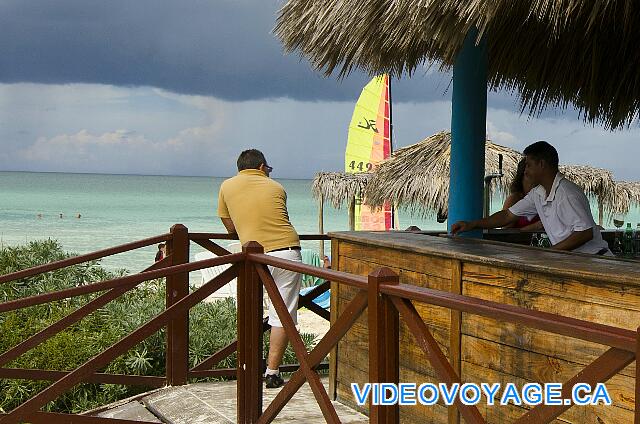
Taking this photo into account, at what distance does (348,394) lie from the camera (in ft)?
14.5

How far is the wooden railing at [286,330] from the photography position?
82.1 inches

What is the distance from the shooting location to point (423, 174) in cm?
1413

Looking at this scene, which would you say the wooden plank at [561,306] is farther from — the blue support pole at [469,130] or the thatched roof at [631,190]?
the thatched roof at [631,190]

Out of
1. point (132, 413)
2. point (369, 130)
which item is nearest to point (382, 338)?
point (132, 413)

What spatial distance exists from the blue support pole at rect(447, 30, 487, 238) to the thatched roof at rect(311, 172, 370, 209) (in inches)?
500

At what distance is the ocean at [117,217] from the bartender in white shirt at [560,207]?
1805 cm

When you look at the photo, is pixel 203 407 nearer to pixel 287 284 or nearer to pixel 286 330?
pixel 287 284

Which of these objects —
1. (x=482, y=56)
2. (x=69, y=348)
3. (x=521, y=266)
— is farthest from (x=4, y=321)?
(x=521, y=266)

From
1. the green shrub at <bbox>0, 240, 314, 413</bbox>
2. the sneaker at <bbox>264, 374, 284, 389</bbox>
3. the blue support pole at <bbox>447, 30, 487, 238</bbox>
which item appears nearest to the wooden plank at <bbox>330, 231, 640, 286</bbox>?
the blue support pole at <bbox>447, 30, 487, 238</bbox>

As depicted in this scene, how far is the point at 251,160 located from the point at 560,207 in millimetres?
1759

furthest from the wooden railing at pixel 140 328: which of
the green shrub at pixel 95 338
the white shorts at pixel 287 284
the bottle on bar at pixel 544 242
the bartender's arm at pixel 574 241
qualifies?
the bartender's arm at pixel 574 241

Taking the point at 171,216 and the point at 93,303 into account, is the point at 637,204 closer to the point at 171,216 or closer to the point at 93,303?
the point at 93,303

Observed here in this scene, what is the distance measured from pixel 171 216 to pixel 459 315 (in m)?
51.3

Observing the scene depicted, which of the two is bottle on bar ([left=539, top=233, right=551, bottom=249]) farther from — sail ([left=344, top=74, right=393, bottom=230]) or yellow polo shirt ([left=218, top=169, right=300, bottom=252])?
sail ([left=344, top=74, right=393, bottom=230])
